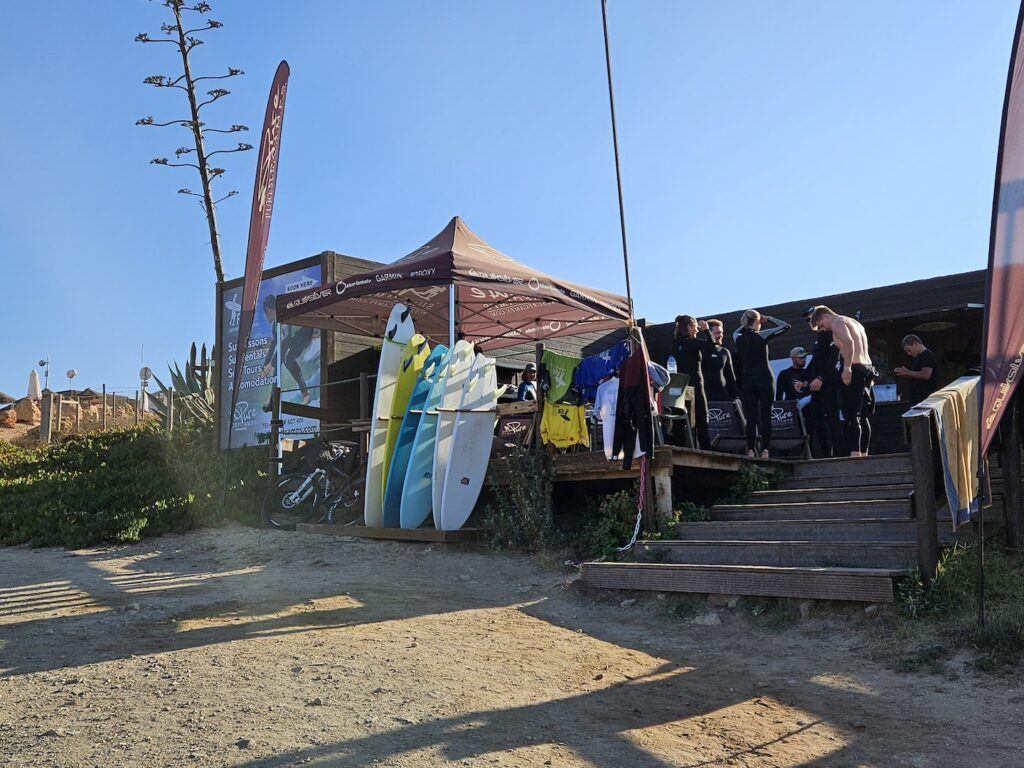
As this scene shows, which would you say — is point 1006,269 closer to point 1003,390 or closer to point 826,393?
point 1003,390

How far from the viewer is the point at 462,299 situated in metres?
12.7

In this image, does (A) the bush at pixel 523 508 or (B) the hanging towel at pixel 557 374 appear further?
(B) the hanging towel at pixel 557 374

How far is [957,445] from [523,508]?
388cm

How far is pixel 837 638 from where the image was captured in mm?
5121

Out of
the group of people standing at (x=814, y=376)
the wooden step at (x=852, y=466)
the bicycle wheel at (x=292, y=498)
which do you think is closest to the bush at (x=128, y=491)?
the bicycle wheel at (x=292, y=498)

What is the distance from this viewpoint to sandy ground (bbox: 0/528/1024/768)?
3.52 m

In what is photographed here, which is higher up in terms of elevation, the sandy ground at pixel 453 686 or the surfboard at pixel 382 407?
the surfboard at pixel 382 407

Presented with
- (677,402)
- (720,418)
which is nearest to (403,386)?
(677,402)

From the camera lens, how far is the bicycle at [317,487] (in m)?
10.1

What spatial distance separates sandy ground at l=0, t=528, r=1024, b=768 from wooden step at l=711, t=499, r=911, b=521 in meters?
1.50

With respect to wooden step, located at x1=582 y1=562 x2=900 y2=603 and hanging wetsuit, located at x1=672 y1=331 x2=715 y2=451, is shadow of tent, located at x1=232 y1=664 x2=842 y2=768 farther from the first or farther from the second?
hanging wetsuit, located at x1=672 y1=331 x2=715 y2=451

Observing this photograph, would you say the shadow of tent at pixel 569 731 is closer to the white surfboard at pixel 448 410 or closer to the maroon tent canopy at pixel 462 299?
the white surfboard at pixel 448 410

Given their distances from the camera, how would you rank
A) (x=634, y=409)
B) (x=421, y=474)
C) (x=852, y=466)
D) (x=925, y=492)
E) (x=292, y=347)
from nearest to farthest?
(x=925, y=492)
(x=634, y=409)
(x=852, y=466)
(x=421, y=474)
(x=292, y=347)

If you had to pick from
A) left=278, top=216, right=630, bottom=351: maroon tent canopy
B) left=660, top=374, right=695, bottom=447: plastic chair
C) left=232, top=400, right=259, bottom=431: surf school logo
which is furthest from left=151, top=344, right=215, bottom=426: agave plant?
left=660, top=374, right=695, bottom=447: plastic chair
